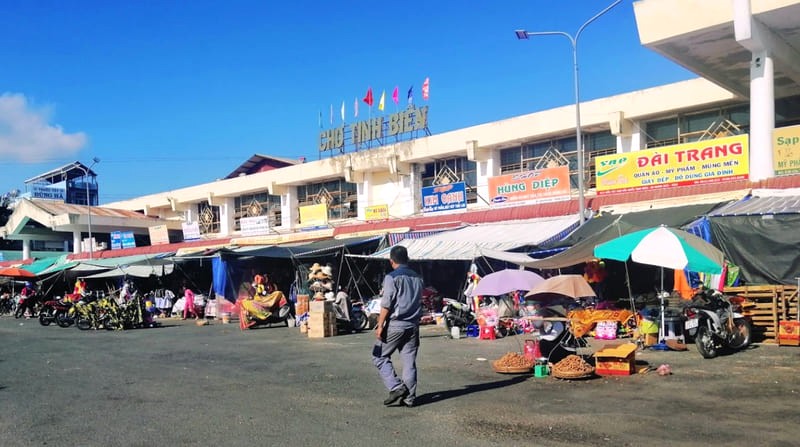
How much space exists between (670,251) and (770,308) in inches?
105

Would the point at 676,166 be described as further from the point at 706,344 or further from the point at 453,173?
the point at 453,173

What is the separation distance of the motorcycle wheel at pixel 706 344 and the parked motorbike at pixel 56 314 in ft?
59.9

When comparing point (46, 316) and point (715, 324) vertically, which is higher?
point (715, 324)

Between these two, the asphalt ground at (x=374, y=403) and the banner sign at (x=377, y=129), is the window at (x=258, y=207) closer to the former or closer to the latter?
the banner sign at (x=377, y=129)

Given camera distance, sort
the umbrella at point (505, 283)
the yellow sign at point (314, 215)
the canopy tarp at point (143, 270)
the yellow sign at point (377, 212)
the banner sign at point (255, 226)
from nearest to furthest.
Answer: the umbrella at point (505, 283), the canopy tarp at point (143, 270), the yellow sign at point (377, 212), the yellow sign at point (314, 215), the banner sign at point (255, 226)

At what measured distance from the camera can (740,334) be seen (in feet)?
35.1

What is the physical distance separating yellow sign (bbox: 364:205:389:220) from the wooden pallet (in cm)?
1665

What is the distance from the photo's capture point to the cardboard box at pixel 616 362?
830cm

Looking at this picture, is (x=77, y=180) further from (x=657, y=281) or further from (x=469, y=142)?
(x=657, y=281)

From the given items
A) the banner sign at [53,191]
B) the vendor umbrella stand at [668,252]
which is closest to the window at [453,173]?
the vendor umbrella stand at [668,252]

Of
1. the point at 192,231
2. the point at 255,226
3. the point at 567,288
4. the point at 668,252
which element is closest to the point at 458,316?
the point at 567,288

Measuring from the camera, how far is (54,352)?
511 inches

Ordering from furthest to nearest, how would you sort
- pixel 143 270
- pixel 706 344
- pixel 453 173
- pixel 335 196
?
pixel 335 196
pixel 143 270
pixel 453 173
pixel 706 344

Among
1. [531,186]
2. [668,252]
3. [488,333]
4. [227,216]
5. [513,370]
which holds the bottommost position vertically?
[488,333]
